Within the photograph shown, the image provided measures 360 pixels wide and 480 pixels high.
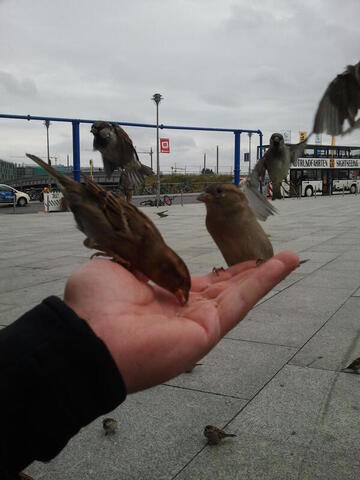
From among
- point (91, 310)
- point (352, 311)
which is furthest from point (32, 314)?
point (352, 311)

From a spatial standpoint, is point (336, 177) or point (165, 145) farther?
point (336, 177)

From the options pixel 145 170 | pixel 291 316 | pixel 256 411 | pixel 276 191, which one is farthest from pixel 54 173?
pixel 291 316

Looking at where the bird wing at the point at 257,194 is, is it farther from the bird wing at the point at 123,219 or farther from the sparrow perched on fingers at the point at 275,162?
the bird wing at the point at 123,219

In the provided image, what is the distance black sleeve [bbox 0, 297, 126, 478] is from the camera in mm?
1279

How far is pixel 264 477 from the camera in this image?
113 inches

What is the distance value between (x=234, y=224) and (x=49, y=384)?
1.06 m

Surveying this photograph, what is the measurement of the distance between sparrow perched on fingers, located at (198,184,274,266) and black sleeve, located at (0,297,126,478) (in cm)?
88

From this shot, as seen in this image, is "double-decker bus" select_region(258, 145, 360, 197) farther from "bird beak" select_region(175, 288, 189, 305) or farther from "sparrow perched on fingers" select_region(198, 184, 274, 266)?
"bird beak" select_region(175, 288, 189, 305)

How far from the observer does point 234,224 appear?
6.80 ft

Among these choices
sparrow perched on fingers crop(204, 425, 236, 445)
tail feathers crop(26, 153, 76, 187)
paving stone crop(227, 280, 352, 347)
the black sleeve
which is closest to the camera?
the black sleeve

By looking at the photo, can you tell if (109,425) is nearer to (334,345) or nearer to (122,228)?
(122,228)

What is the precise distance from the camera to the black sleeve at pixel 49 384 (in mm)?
1279

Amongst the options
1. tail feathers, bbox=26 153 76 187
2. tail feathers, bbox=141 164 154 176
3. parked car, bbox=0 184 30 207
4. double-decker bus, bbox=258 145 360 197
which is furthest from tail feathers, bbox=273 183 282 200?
parked car, bbox=0 184 30 207

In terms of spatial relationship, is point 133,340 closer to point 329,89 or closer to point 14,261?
point 329,89
